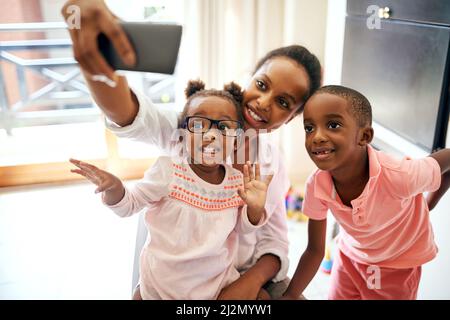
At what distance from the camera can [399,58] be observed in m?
0.64

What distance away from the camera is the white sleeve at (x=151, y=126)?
0.56 meters

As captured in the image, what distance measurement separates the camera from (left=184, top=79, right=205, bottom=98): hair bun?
0.64 m

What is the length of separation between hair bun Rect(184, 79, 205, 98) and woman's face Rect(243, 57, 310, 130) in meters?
0.08

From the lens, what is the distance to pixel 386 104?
64cm

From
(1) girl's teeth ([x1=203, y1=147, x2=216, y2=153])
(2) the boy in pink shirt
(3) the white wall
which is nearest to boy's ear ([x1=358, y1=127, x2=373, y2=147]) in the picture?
(2) the boy in pink shirt

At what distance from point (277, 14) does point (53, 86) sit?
0.36 metres

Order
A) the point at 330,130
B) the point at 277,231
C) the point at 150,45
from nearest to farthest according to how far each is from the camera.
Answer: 1. the point at 150,45
2. the point at 330,130
3. the point at 277,231

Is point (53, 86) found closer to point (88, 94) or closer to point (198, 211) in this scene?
point (88, 94)

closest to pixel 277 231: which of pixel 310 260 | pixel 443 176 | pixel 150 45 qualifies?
pixel 310 260

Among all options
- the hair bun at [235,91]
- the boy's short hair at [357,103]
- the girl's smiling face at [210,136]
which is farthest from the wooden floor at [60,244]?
the boy's short hair at [357,103]

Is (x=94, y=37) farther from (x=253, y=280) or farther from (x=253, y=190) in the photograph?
(x=253, y=280)

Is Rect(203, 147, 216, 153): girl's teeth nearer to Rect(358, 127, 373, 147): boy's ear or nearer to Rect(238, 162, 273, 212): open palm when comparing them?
Rect(238, 162, 273, 212): open palm

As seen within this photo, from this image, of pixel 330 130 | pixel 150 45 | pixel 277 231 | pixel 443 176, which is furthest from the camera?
pixel 277 231

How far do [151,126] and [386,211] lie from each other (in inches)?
14.8
